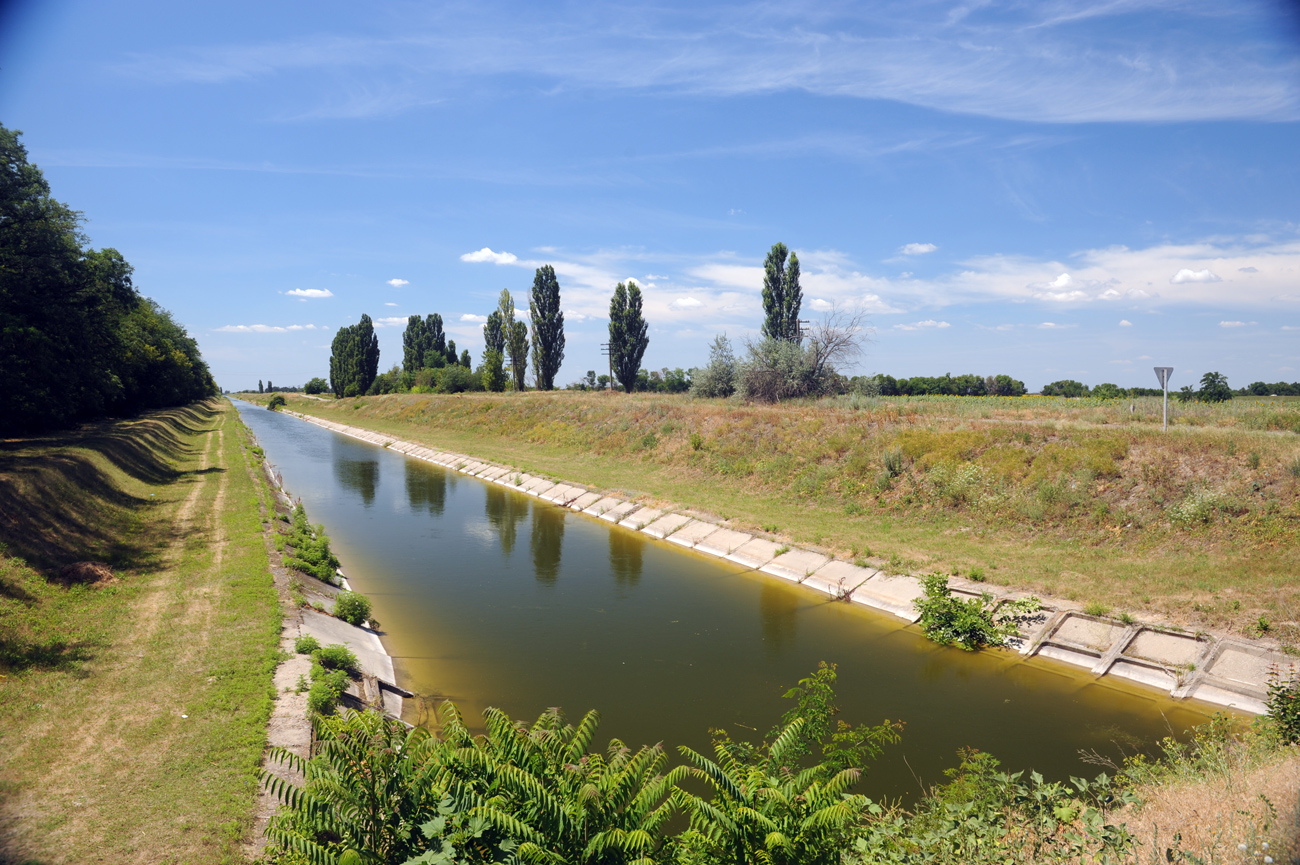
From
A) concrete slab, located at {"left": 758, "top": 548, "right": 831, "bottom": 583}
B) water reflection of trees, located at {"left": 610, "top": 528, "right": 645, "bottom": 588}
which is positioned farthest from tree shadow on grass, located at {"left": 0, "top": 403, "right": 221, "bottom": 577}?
concrete slab, located at {"left": 758, "top": 548, "right": 831, "bottom": 583}

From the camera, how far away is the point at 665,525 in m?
18.8

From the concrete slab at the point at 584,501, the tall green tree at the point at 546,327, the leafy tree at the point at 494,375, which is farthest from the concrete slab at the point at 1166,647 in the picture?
the leafy tree at the point at 494,375

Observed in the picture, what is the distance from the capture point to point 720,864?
159 inches

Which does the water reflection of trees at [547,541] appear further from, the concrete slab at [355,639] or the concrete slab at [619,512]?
the concrete slab at [355,639]

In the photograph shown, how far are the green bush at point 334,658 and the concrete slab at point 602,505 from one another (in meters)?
13.3

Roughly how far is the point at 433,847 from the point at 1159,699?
970cm

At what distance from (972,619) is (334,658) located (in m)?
9.93

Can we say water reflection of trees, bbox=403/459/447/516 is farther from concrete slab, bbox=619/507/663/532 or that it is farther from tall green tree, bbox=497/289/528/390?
tall green tree, bbox=497/289/528/390

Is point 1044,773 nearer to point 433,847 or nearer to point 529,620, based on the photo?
point 433,847

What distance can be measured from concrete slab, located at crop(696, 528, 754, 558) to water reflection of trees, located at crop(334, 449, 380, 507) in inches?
560

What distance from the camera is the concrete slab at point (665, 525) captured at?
1850cm

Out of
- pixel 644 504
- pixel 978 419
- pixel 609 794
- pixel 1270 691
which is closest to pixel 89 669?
pixel 609 794

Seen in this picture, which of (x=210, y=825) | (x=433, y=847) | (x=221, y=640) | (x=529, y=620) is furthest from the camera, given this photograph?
(x=529, y=620)

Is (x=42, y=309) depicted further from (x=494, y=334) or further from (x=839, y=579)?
(x=494, y=334)
